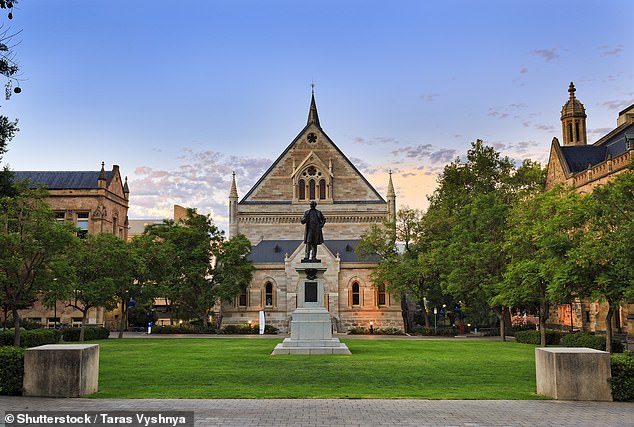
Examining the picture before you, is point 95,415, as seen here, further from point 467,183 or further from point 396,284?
point 467,183

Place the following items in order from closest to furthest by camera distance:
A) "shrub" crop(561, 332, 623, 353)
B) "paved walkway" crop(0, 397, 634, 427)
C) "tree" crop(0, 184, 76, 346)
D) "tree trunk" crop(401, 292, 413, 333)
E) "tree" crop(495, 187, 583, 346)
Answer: "paved walkway" crop(0, 397, 634, 427) < "tree" crop(495, 187, 583, 346) < "tree" crop(0, 184, 76, 346) < "shrub" crop(561, 332, 623, 353) < "tree trunk" crop(401, 292, 413, 333)

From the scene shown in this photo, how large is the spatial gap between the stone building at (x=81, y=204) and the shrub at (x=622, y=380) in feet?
184

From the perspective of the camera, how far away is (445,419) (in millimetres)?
11445

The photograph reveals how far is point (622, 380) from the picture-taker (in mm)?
14078

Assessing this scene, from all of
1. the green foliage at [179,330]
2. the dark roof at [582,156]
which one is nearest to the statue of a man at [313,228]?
the green foliage at [179,330]

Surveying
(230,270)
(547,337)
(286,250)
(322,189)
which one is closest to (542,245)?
(547,337)

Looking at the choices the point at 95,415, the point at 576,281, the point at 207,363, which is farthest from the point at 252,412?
the point at 576,281

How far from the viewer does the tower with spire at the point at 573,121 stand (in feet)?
212

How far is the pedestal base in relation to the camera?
2531 cm

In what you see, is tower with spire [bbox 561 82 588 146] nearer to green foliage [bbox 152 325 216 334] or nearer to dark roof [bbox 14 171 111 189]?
green foliage [bbox 152 325 216 334]

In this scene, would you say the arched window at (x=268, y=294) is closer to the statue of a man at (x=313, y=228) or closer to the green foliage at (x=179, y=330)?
the green foliage at (x=179, y=330)

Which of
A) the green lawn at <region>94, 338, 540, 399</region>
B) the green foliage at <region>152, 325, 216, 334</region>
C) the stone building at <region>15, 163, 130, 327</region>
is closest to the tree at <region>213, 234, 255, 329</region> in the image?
the green foliage at <region>152, 325, 216, 334</region>

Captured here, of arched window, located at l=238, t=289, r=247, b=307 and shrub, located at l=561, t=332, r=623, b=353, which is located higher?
arched window, located at l=238, t=289, r=247, b=307

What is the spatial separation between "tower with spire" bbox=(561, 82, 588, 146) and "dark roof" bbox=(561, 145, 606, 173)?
7432 mm
